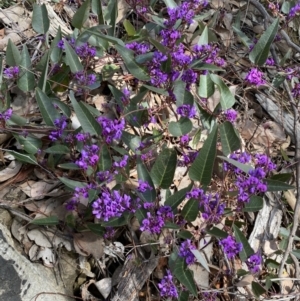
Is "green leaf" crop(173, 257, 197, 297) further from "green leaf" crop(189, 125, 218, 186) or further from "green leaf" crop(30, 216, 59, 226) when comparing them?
"green leaf" crop(30, 216, 59, 226)

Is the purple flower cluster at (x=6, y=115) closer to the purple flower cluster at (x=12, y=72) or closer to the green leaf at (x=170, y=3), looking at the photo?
the purple flower cluster at (x=12, y=72)

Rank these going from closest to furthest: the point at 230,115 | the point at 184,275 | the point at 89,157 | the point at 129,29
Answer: the point at 184,275
the point at 89,157
the point at 230,115
the point at 129,29

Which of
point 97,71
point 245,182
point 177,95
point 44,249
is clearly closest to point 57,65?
point 97,71

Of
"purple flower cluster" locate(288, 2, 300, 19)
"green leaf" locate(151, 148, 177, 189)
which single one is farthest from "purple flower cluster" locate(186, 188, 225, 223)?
"purple flower cluster" locate(288, 2, 300, 19)

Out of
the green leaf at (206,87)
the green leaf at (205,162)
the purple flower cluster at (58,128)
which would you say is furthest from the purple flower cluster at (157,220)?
the green leaf at (206,87)

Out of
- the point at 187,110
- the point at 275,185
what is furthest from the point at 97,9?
the point at 275,185

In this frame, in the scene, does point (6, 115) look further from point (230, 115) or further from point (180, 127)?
point (230, 115)
